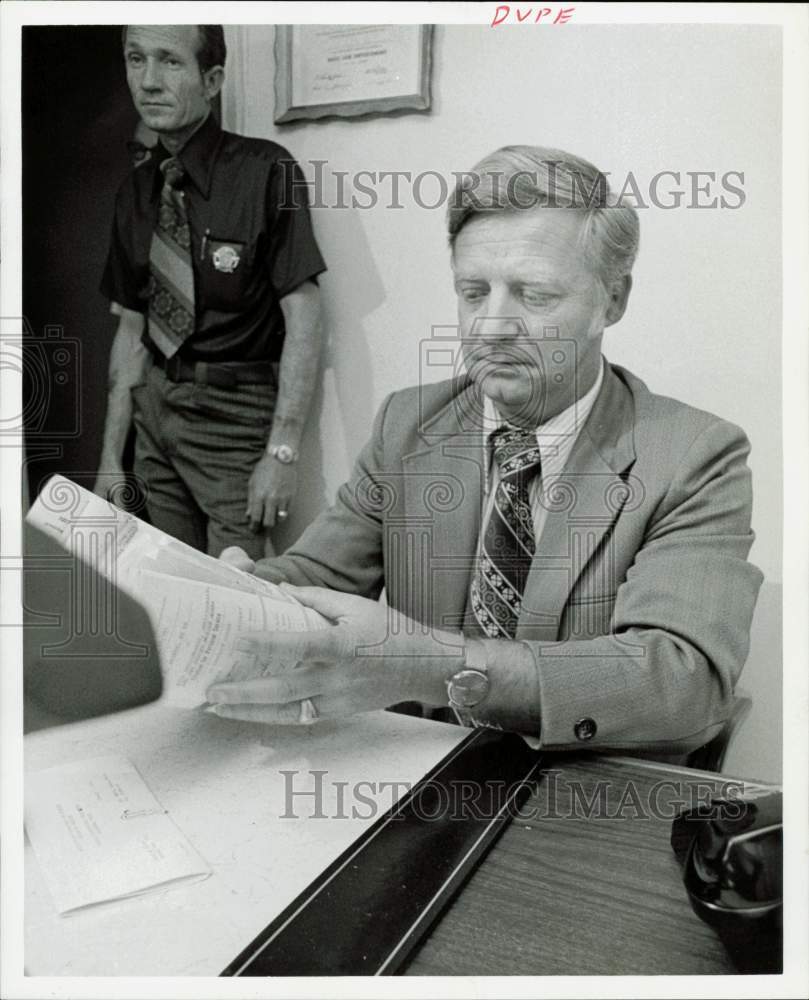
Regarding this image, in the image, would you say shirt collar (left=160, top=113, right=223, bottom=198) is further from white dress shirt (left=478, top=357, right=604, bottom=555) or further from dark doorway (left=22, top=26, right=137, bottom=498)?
white dress shirt (left=478, top=357, right=604, bottom=555)

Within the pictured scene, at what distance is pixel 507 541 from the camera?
3.24 feet

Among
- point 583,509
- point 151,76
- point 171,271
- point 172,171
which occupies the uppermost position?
point 151,76

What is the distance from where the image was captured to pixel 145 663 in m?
0.99

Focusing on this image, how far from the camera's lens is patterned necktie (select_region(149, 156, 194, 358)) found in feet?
3.23

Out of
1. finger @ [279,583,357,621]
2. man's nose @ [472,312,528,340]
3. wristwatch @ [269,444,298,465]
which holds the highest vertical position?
man's nose @ [472,312,528,340]

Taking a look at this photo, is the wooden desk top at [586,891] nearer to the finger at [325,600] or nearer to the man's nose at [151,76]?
the finger at [325,600]

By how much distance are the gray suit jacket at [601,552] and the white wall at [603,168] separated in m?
0.04

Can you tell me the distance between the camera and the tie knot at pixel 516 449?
3.23 feet

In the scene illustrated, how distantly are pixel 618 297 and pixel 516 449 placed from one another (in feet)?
0.65

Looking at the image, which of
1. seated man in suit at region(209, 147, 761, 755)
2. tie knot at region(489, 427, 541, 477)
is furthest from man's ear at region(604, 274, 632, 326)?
tie knot at region(489, 427, 541, 477)

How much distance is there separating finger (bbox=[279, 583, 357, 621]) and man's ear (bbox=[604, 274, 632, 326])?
1.39 ft

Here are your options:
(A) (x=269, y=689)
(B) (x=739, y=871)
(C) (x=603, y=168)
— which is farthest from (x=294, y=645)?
(C) (x=603, y=168)

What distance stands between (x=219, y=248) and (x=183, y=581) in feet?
1.22

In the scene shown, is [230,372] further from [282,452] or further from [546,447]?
[546,447]
